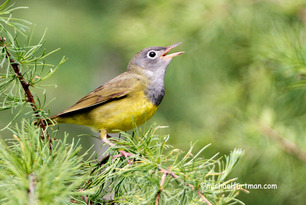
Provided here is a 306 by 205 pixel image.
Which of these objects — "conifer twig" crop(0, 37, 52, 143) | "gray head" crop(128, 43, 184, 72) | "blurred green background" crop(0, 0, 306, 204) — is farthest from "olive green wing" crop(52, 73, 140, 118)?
"conifer twig" crop(0, 37, 52, 143)

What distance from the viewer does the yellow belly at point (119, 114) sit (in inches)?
159

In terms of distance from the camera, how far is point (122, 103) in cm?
419

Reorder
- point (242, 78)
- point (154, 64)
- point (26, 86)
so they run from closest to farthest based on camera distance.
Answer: point (26, 86) < point (154, 64) < point (242, 78)

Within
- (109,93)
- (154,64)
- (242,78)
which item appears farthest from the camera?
(242,78)

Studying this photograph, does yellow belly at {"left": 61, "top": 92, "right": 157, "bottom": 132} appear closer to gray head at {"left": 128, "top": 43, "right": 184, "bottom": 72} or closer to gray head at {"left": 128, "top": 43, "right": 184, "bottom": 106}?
gray head at {"left": 128, "top": 43, "right": 184, "bottom": 106}

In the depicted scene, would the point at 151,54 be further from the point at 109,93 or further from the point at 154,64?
the point at 109,93

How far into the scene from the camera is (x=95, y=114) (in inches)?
170

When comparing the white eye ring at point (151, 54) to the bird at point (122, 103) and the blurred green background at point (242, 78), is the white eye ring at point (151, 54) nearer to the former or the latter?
the bird at point (122, 103)

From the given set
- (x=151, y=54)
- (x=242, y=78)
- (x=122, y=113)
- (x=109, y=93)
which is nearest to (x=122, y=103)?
(x=122, y=113)

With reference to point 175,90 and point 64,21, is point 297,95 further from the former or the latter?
point 64,21

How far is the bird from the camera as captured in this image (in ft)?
13.4

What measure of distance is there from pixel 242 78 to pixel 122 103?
1.99 meters

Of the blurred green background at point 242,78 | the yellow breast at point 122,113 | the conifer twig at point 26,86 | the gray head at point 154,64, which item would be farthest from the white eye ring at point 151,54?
the conifer twig at point 26,86

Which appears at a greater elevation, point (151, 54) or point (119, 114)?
point (151, 54)
